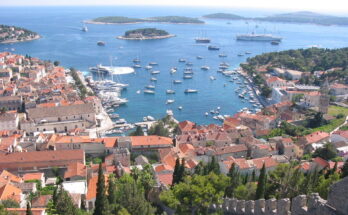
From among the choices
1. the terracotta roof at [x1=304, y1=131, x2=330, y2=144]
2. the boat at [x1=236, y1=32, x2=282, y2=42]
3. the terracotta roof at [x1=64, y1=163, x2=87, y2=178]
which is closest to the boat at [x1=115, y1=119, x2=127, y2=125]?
the terracotta roof at [x1=64, y1=163, x2=87, y2=178]

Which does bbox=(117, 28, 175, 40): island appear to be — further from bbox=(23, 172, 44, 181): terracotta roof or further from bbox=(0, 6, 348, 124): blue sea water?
bbox=(23, 172, 44, 181): terracotta roof

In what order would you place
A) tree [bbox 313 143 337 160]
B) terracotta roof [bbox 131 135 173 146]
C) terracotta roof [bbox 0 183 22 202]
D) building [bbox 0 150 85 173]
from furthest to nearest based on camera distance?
1. terracotta roof [bbox 131 135 173 146]
2. tree [bbox 313 143 337 160]
3. building [bbox 0 150 85 173]
4. terracotta roof [bbox 0 183 22 202]

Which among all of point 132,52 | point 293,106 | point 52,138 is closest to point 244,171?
point 52,138

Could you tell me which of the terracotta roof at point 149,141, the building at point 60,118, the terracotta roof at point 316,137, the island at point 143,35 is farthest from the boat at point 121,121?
the island at point 143,35

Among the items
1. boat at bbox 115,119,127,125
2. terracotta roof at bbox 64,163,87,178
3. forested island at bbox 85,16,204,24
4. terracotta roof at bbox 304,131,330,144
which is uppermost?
forested island at bbox 85,16,204,24

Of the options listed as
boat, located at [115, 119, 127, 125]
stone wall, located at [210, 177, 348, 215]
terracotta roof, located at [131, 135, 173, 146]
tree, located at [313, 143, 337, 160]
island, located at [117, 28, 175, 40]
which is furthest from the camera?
island, located at [117, 28, 175, 40]

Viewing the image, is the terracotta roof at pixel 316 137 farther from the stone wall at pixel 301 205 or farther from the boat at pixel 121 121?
the boat at pixel 121 121
